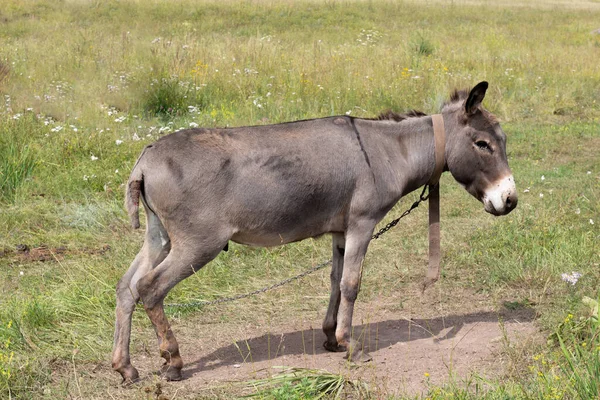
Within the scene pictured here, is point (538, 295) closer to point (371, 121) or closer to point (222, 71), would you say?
point (371, 121)

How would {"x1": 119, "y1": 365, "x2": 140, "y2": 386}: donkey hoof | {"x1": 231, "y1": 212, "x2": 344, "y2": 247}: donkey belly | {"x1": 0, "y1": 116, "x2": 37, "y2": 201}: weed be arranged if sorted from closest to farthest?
1. {"x1": 119, "y1": 365, "x2": 140, "y2": 386}: donkey hoof
2. {"x1": 231, "y1": 212, "x2": 344, "y2": 247}: donkey belly
3. {"x1": 0, "y1": 116, "x2": 37, "y2": 201}: weed

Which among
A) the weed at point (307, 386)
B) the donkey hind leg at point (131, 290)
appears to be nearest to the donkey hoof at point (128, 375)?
the donkey hind leg at point (131, 290)

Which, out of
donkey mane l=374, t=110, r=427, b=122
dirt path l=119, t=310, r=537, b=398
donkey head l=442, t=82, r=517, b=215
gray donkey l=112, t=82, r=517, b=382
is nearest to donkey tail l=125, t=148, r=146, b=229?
gray donkey l=112, t=82, r=517, b=382

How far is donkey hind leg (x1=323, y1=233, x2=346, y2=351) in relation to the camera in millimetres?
5820

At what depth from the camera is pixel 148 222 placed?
5.28 meters

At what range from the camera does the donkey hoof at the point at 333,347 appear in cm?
589

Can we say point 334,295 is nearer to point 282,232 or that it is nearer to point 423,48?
point 282,232

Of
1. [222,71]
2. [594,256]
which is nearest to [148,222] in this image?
[594,256]

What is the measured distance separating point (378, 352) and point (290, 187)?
1526mm

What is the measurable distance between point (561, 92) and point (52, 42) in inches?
464

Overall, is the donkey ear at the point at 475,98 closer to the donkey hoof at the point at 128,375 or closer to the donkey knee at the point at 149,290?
the donkey knee at the point at 149,290

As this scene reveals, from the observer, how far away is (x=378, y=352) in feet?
19.1

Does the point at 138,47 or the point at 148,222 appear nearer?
the point at 148,222

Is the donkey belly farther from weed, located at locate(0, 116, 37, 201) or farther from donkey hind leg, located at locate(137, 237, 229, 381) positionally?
weed, located at locate(0, 116, 37, 201)
